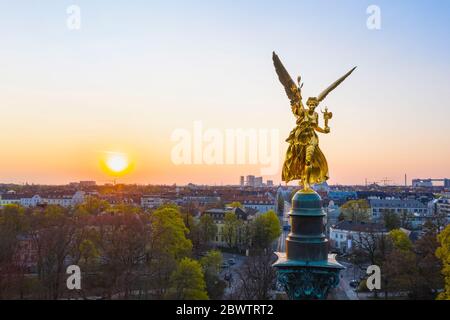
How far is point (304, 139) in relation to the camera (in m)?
12.2

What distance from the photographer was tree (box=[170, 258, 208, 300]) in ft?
122

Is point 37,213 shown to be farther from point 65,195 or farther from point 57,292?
point 65,195

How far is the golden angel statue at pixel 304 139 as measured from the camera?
1215cm

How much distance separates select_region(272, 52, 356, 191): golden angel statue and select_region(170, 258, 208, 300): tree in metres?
26.7

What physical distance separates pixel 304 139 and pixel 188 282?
90.5ft

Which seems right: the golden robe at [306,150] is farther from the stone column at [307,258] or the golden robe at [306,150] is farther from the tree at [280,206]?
the tree at [280,206]

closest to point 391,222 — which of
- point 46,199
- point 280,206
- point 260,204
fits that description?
point 260,204

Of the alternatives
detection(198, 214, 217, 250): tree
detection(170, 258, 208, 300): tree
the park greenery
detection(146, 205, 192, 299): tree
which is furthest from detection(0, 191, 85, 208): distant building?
detection(170, 258, 208, 300): tree

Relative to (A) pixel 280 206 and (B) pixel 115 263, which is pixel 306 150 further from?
(A) pixel 280 206

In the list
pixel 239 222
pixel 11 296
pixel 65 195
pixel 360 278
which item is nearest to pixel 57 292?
pixel 11 296

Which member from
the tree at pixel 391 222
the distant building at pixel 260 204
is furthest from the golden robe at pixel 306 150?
the distant building at pixel 260 204

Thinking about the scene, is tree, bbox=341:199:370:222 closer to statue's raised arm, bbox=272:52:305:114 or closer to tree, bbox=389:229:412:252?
tree, bbox=389:229:412:252

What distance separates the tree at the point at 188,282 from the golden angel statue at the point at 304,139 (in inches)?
1052
